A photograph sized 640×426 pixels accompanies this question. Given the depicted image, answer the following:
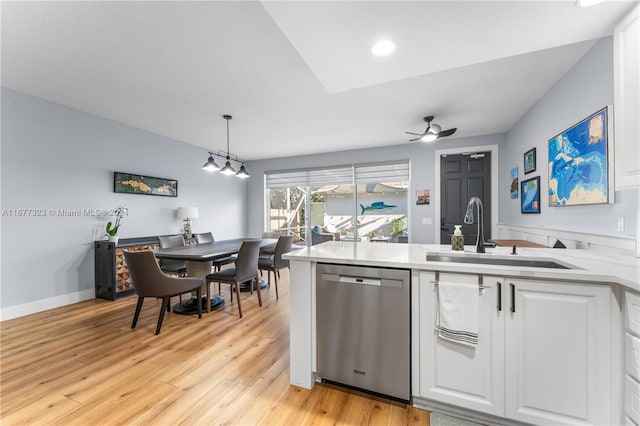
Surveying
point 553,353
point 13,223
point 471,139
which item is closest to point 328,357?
point 553,353

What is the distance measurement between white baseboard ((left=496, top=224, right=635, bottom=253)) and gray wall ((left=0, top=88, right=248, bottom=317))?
5495 mm

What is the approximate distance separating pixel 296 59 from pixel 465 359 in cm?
257

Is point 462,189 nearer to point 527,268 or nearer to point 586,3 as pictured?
point 586,3

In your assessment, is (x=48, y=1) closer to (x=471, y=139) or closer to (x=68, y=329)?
(x=68, y=329)

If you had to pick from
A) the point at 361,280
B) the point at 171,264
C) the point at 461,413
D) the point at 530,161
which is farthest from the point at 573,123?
the point at 171,264

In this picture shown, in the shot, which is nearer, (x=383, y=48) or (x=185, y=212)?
(x=383, y=48)

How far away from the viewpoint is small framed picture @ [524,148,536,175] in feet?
10.3

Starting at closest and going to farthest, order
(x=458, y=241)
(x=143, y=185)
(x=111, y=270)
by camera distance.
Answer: (x=458, y=241) → (x=111, y=270) → (x=143, y=185)

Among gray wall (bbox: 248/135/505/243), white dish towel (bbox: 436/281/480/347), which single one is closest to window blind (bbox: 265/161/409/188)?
gray wall (bbox: 248/135/505/243)

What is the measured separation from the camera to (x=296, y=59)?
2305 mm

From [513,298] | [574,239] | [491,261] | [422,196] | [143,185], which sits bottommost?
[513,298]

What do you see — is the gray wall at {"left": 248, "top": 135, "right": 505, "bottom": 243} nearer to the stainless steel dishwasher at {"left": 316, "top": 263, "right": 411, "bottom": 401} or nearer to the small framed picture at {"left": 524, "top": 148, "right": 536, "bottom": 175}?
the small framed picture at {"left": 524, "top": 148, "right": 536, "bottom": 175}

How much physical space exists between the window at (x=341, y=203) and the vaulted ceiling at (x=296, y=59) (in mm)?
1438

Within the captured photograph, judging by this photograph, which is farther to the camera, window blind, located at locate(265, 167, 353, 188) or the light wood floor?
window blind, located at locate(265, 167, 353, 188)
